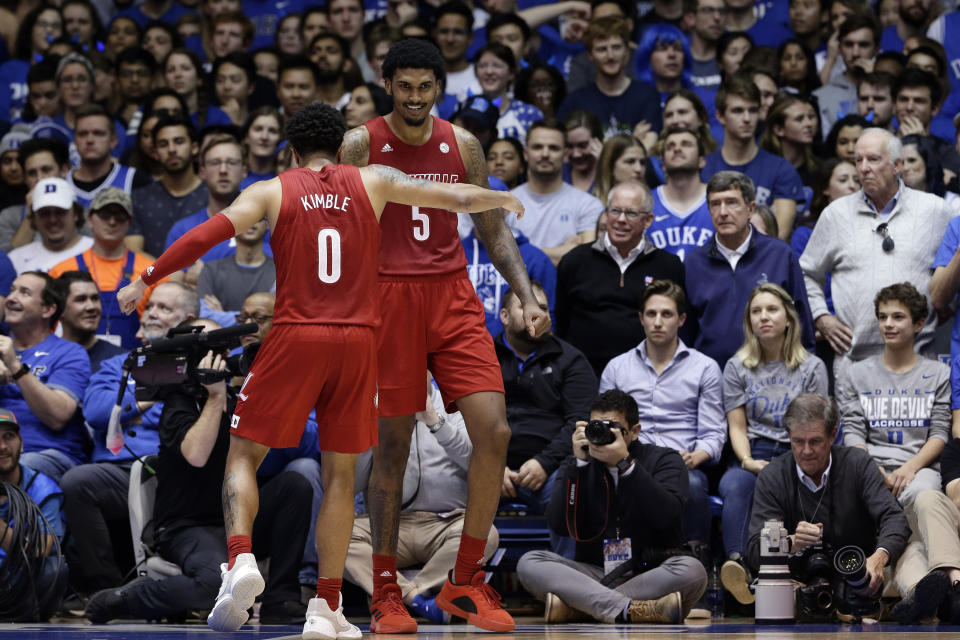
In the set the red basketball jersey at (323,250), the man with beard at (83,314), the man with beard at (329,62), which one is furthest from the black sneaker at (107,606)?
Result: the man with beard at (329,62)

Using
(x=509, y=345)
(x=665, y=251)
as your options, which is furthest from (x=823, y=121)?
(x=509, y=345)

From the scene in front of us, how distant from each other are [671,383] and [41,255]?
15.5 feet

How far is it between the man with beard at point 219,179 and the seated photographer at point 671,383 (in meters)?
3.18

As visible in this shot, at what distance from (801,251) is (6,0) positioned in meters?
8.85

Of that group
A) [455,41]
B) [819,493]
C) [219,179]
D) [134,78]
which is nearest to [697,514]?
[819,493]

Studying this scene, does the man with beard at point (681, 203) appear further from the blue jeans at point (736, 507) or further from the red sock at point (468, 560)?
the red sock at point (468, 560)

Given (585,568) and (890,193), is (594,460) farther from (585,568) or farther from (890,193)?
(890,193)

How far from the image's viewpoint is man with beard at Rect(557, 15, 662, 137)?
10945 millimetres

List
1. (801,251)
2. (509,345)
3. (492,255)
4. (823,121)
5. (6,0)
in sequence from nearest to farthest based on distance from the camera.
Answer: (492,255), (509,345), (801,251), (823,121), (6,0)

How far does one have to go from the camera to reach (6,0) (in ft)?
44.5

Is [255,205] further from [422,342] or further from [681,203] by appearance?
[681,203]

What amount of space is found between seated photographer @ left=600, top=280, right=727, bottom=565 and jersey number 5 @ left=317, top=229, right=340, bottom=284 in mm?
3129

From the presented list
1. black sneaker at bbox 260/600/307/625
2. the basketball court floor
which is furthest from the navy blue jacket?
black sneaker at bbox 260/600/307/625

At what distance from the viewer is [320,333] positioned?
5.20m
